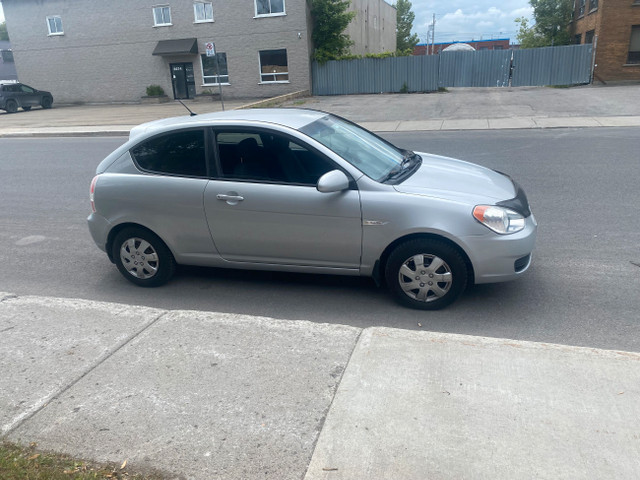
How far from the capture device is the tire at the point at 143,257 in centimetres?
517

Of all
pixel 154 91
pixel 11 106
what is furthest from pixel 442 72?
pixel 11 106

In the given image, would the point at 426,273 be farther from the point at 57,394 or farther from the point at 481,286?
the point at 57,394

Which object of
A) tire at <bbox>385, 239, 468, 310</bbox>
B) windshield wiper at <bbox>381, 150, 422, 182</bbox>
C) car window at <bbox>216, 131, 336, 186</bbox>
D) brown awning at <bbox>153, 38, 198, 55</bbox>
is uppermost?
brown awning at <bbox>153, 38, 198, 55</bbox>

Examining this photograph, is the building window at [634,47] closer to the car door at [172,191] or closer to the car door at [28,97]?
the car door at [172,191]

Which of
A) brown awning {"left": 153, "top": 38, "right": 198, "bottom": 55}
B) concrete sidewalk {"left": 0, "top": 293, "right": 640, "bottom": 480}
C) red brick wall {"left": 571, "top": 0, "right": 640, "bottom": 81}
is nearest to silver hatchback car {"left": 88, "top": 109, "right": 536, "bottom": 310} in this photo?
concrete sidewalk {"left": 0, "top": 293, "right": 640, "bottom": 480}

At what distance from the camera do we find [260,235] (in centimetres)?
479

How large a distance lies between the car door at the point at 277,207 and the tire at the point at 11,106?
32.4 meters

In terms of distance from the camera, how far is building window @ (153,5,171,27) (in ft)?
106

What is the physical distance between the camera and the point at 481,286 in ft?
16.4

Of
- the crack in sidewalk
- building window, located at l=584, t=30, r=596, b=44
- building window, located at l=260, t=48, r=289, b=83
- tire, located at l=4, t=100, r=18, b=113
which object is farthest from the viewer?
tire, located at l=4, t=100, r=18, b=113

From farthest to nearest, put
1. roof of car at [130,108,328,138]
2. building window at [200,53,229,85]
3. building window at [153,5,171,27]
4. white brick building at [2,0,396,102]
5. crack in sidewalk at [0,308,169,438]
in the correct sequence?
building window at [153,5,171,27]
building window at [200,53,229,85]
white brick building at [2,0,396,102]
roof of car at [130,108,328,138]
crack in sidewalk at [0,308,169,438]

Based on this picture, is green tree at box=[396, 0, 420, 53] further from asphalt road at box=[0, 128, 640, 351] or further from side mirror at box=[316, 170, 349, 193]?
side mirror at box=[316, 170, 349, 193]

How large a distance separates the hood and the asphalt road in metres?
0.90

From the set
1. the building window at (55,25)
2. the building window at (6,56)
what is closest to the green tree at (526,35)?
the building window at (55,25)
